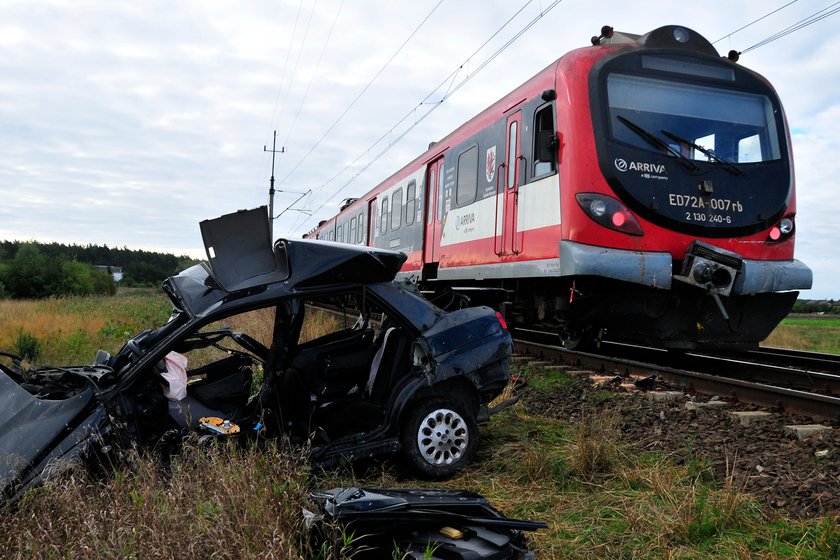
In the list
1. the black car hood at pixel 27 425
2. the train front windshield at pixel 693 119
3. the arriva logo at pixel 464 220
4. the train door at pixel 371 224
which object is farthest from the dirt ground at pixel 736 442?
the train door at pixel 371 224

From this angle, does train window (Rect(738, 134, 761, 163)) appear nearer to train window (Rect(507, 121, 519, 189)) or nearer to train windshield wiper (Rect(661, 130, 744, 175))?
train windshield wiper (Rect(661, 130, 744, 175))

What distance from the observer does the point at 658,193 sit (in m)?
7.31

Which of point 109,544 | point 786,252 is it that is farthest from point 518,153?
point 109,544

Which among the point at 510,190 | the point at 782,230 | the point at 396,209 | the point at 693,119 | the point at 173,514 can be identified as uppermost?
the point at 693,119

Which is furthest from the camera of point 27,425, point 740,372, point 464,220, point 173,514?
point 464,220

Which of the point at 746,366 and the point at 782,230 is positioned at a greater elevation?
the point at 782,230

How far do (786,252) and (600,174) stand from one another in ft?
7.97

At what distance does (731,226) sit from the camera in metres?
7.49

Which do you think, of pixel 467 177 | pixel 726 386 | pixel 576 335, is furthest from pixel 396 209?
pixel 726 386

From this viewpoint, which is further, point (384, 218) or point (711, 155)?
point (384, 218)

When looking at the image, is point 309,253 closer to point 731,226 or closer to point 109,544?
point 109,544

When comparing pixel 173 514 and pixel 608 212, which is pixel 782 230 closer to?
pixel 608 212

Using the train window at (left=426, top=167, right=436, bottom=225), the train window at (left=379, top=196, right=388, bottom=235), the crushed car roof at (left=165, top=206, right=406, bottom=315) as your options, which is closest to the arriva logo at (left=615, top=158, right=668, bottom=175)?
the crushed car roof at (left=165, top=206, right=406, bottom=315)

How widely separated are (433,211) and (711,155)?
5430mm
